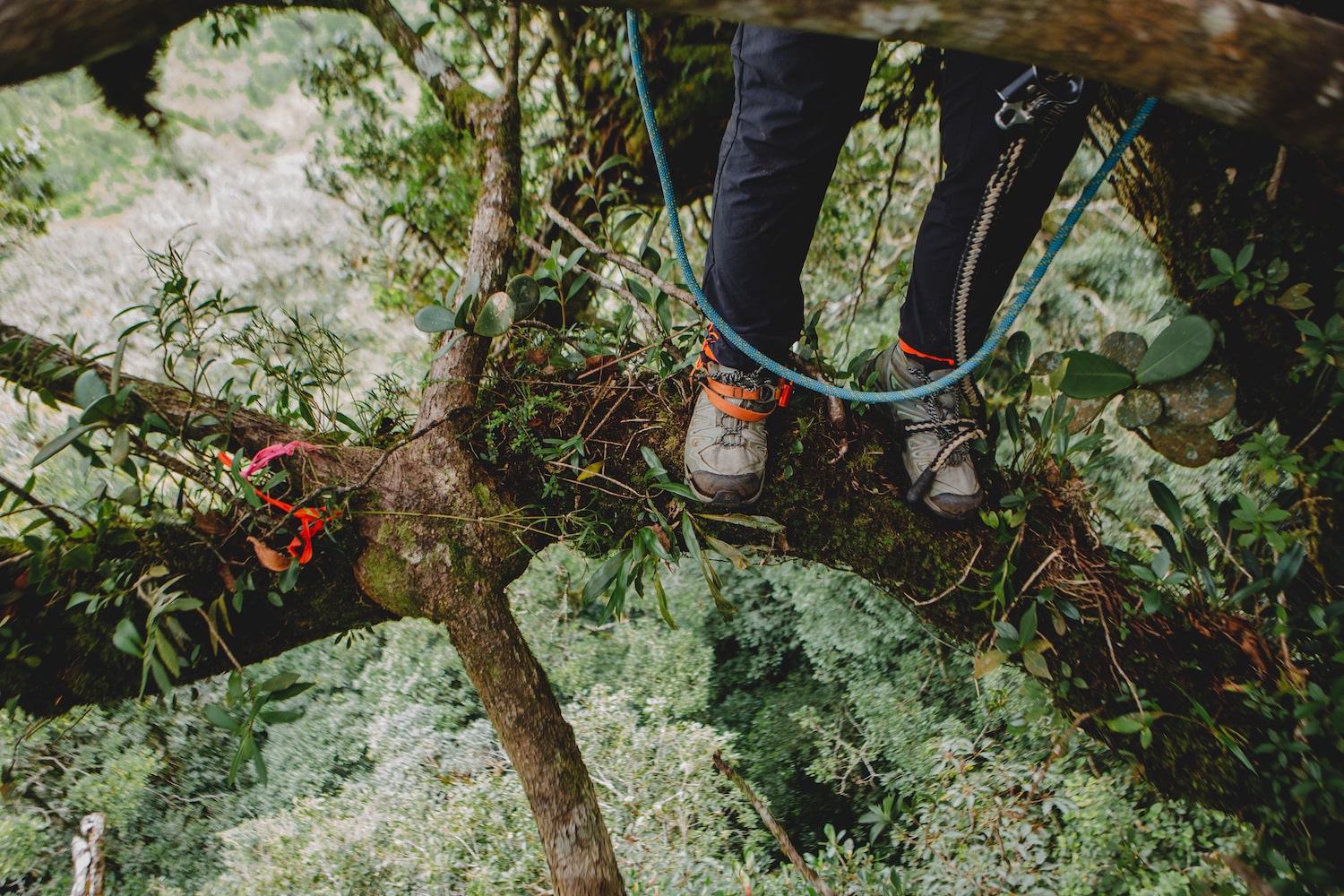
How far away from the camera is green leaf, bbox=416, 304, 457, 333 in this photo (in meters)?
1.35

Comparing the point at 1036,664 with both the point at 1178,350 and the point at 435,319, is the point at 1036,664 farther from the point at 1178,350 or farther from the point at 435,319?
the point at 435,319

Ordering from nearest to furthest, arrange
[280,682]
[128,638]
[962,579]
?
[128,638], [280,682], [962,579]

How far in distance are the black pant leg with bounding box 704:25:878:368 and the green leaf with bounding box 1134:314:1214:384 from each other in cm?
72

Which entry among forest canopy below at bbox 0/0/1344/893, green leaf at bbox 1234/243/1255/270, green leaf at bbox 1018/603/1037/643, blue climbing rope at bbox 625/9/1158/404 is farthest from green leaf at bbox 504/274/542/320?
green leaf at bbox 1234/243/1255/270

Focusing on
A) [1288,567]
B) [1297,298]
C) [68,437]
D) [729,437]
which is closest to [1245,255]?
[1297,298]

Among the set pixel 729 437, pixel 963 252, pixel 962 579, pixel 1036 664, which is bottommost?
pixel 1036 664

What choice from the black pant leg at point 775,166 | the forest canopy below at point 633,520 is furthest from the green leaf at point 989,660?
the black pant leg at point 775,166

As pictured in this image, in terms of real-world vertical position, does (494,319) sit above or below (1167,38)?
below

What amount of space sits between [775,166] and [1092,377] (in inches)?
31.3

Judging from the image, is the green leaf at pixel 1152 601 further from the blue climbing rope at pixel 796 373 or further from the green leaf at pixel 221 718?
the green leaf at pixel 221 718

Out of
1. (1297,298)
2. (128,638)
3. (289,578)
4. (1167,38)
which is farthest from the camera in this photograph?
(1297,298)

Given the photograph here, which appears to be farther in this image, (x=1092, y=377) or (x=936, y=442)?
(x=936, y=442)

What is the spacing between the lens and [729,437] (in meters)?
1.39

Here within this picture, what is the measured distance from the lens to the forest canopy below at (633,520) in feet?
3.78
